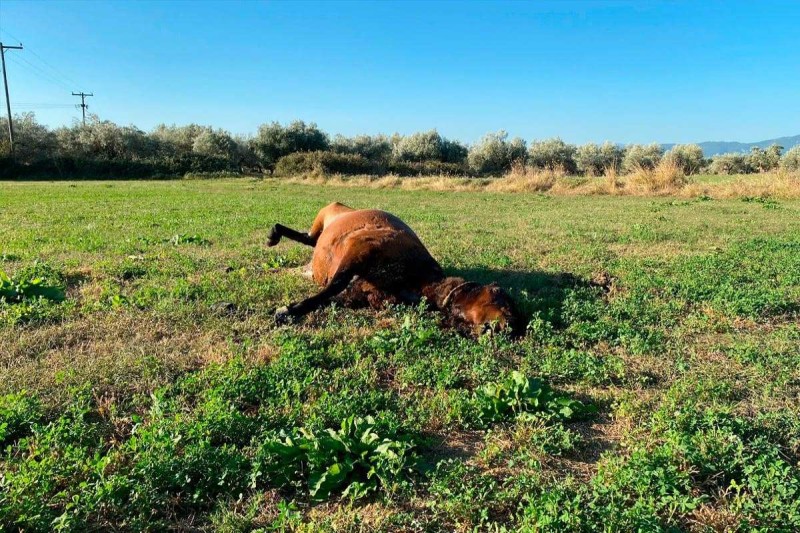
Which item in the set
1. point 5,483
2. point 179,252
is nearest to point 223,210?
point 179,252

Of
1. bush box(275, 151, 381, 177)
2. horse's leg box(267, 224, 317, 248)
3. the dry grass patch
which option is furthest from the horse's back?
bush box(275, 151, 381, 177)

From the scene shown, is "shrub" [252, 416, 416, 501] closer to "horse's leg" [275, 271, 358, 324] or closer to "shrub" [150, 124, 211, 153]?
"horse's leg" [275, 271, 358, 324]

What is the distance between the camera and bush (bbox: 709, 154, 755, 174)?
4750 centimetres

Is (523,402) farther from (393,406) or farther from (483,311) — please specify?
(483,311)

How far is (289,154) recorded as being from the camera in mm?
45375

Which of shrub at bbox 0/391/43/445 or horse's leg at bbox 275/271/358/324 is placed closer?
shrub at bbox 0/391/43/445

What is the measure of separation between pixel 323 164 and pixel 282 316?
36.1m

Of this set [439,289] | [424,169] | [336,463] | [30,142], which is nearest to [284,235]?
[439,289]

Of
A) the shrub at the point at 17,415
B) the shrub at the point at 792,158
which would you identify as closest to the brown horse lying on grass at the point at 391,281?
the shrub at the point at 17,415

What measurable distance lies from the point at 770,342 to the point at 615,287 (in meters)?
2.04

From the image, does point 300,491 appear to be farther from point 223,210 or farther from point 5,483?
point 223,210

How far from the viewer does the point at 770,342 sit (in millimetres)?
4641

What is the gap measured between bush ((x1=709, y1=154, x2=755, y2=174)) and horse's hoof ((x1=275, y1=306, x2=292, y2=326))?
172 feet

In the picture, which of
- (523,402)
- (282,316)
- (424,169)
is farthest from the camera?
(424,169)
